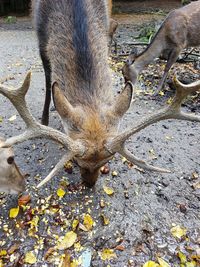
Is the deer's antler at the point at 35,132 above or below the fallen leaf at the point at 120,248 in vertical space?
above

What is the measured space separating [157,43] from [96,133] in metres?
4.09

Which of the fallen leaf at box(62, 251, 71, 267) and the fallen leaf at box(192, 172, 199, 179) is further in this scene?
the fallen leaf at box(192, 172, 199, 179)

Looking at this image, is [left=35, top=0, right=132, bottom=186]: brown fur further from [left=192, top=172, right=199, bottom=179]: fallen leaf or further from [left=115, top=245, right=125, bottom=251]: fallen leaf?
[left=192, top=172, right=199, bottom=179]: fallen leaf

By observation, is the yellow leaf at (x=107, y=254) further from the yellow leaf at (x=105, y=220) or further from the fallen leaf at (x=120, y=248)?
the yellow leaf at (x=105, y=220)

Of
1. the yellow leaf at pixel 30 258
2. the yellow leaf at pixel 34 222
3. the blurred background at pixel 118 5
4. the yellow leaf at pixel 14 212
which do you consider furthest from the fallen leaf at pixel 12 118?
the blurred background at pixel 118 5

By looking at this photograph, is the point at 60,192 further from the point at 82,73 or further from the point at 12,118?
the point at 12,118

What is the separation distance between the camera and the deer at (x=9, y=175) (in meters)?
3.17

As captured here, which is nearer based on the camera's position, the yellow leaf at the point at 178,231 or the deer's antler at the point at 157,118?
the deer's antler at the point at 157,118

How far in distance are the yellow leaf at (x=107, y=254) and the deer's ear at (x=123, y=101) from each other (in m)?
1.10

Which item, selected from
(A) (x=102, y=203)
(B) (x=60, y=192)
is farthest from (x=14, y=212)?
(A) (x=102, y=203)

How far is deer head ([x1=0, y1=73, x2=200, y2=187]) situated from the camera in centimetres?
275

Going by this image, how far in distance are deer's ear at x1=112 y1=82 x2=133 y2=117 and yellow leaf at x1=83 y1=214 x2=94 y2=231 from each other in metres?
0.96

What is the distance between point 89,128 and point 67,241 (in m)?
0.98

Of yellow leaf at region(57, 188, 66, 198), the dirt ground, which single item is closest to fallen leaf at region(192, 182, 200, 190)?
the dirt ground
